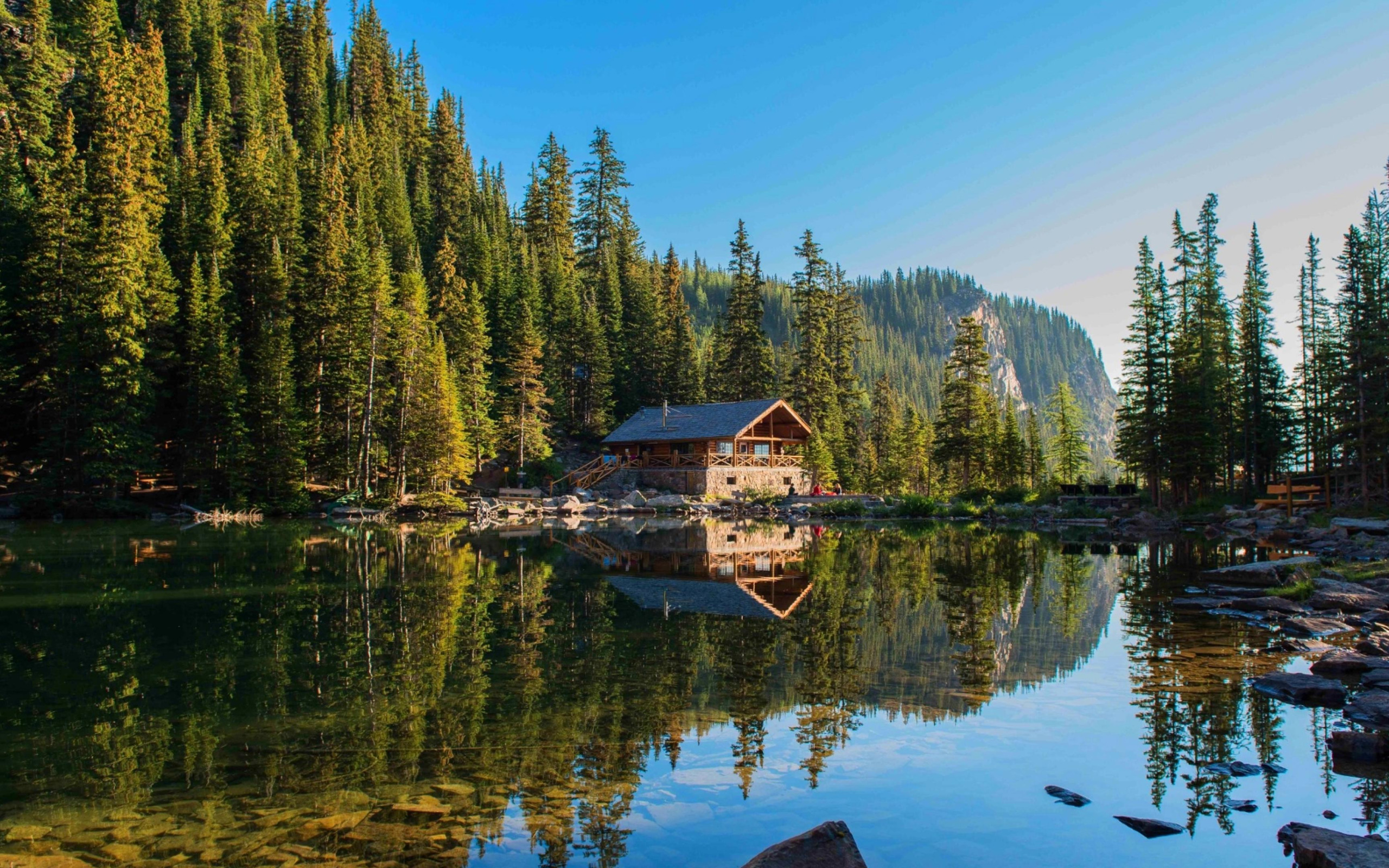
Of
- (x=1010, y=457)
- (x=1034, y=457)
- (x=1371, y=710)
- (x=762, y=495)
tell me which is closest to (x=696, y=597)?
(x=1371, y=710)

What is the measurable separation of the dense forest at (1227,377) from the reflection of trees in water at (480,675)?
2289cm

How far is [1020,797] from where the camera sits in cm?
613

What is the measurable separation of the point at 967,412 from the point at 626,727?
1789 inches

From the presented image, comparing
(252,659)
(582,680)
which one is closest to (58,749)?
(252,659)

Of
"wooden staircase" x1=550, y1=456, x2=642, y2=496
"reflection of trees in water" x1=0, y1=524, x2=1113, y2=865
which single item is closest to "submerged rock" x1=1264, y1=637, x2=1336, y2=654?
"reflection of trees in water" x1=0, y1=524, x2=1113, y2=865

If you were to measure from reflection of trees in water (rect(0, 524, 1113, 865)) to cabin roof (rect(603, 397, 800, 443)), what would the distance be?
2956 centimetres

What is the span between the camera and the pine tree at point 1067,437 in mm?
56938

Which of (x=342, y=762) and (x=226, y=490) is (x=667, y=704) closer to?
(x=342, y=762)

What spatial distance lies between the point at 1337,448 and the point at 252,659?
43.5 metres

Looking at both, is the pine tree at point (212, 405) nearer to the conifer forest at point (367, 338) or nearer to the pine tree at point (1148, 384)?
the conifer forest at point (367, 338)

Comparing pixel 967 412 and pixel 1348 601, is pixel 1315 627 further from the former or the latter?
pixel 967 412

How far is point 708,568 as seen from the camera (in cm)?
1961

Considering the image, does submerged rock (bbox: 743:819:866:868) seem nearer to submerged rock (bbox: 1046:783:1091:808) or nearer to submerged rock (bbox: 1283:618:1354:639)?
submerged rock (bbox: 1046:783:1091:808)

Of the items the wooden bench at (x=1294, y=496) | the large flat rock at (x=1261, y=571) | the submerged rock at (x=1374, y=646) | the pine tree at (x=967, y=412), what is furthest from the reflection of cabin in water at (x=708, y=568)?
the pine tree at (x=967, y=412)
